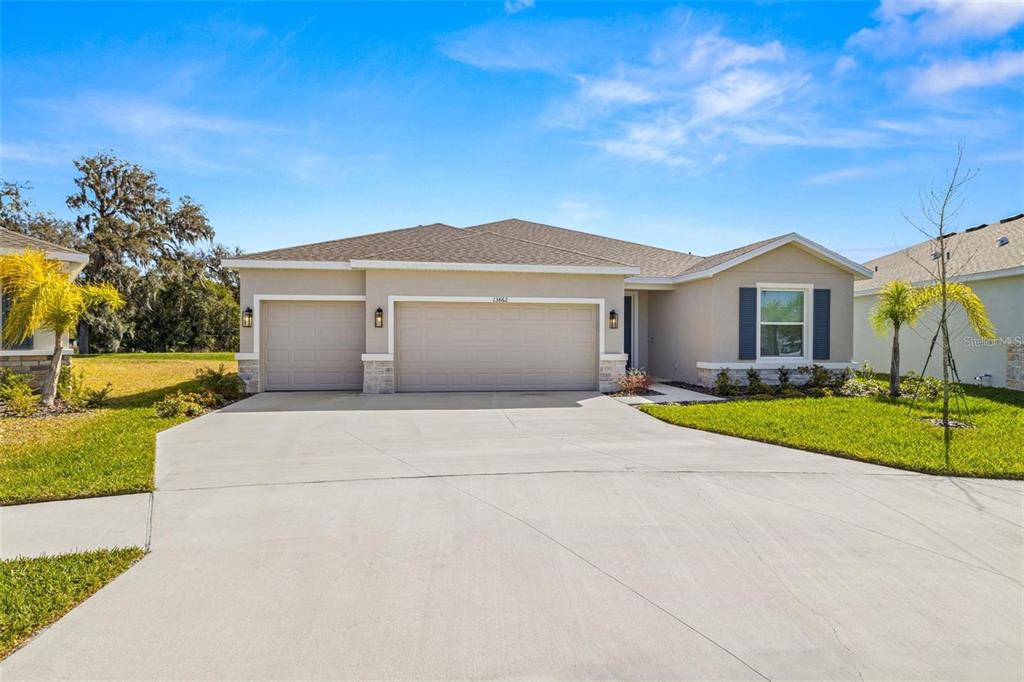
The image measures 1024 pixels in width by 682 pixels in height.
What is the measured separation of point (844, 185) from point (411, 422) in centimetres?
1363

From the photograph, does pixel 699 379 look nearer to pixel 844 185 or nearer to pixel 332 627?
pixel 844 185

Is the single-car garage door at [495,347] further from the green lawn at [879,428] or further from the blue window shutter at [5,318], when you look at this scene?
the blue window shutter at [5,318]

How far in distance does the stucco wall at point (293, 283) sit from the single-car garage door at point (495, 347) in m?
1.33

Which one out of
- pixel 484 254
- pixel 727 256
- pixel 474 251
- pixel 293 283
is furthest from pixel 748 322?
pixel 293 283

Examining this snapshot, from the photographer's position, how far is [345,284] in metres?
12.5

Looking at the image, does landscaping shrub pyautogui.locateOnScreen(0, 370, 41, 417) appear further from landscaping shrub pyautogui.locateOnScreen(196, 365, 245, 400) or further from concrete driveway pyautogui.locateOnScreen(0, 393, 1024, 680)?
concrete driveway pyautogui.locateOnScreen(0, 393, 1024, 680)

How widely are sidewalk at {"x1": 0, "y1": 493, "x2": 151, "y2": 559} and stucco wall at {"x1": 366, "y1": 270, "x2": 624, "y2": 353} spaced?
744 cm

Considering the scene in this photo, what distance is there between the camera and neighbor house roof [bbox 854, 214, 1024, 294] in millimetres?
13180

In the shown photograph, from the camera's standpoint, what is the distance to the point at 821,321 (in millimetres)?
13266

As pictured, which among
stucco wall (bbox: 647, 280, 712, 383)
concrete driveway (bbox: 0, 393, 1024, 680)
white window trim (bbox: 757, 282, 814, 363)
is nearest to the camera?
concrete driveway (bbox: 0, 393, 1024, 680)

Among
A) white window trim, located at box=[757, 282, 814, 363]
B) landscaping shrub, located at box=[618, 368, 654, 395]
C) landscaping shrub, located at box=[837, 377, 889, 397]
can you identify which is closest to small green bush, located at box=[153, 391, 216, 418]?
landscaping shrub, located at box=[618, 368, 654, 395]

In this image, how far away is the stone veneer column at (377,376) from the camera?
1209 centimetres

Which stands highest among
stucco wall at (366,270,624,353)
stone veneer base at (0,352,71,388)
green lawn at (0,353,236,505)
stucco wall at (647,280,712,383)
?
stucco wall at (366,270,624,353)

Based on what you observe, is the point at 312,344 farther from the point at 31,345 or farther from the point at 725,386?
the point at 725,386
